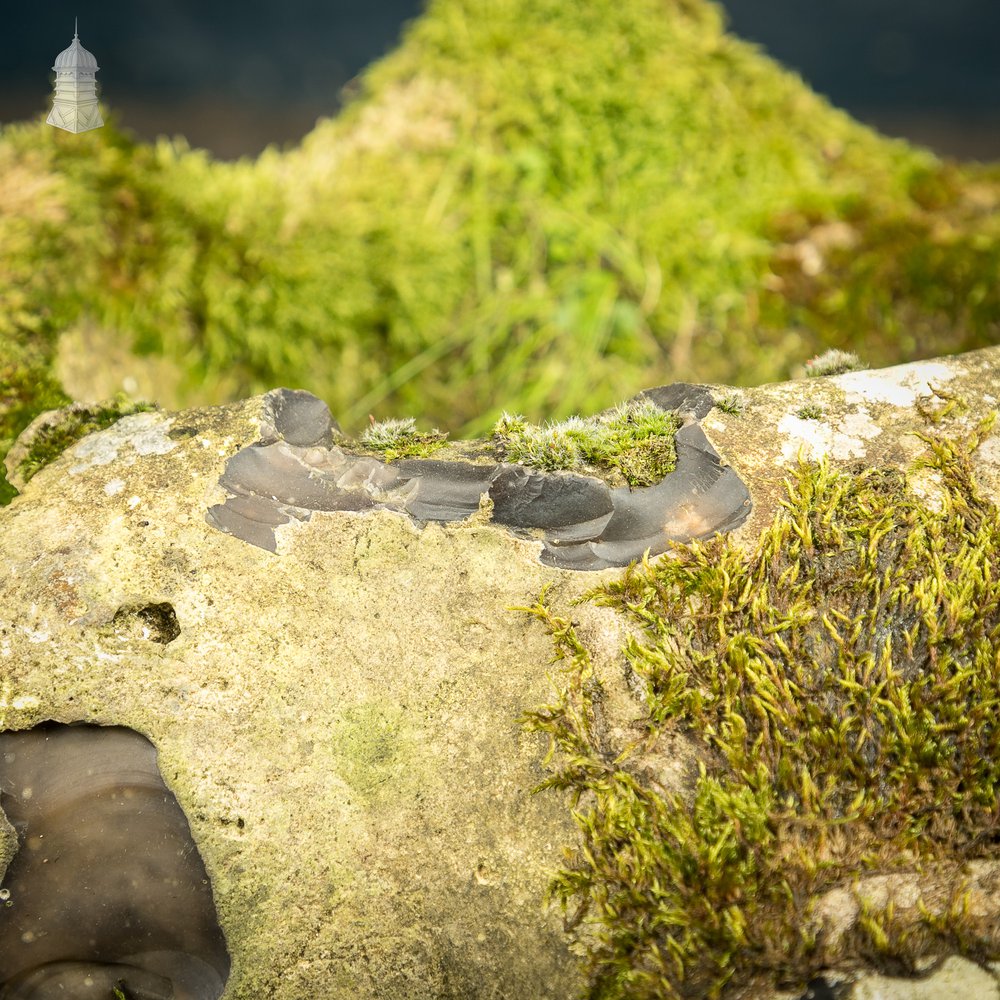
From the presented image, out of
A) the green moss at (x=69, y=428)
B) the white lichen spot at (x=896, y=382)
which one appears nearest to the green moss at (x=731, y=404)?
the white lichen spot at (x=896, y=382)

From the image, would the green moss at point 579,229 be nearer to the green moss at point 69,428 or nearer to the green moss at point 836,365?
the green moss at point 69,428

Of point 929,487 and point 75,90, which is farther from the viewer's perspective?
point 75,90

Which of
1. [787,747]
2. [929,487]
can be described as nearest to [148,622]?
[787,747]

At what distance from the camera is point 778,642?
1575 millimetres

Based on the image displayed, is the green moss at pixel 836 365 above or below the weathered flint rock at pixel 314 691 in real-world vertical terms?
above

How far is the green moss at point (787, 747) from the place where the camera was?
140 centimetres

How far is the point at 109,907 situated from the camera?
157cm

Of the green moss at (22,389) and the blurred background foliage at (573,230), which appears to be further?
the blurred background foliage at (573,230)

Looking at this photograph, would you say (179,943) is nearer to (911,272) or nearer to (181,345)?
(181,345)

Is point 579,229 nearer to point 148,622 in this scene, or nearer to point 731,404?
point 731,404

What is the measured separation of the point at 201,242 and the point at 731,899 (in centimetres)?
312

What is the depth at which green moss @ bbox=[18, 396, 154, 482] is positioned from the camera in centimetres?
195

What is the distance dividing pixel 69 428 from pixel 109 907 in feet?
3.98

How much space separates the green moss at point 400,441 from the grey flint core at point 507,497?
0.12 ft
